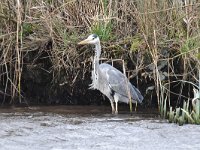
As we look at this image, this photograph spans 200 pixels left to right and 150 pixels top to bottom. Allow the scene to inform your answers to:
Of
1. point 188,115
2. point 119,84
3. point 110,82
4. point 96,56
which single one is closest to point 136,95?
point 119,84

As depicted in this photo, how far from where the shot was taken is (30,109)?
28.1ft

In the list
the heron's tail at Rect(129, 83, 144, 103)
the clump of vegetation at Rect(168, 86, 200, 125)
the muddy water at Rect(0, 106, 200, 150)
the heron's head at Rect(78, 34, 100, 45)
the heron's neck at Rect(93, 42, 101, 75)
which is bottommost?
the muddy water at Rect(0, 106, 200, 150)

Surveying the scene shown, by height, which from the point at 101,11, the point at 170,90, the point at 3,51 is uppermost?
the point at 101,11

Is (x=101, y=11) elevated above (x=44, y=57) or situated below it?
above

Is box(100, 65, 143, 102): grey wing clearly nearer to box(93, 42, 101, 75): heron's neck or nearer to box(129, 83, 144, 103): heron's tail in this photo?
box(129, 83, 144, 103): heron's tail

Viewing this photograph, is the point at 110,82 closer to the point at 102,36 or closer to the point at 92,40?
the point at 102,36

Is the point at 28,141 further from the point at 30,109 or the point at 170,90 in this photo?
the point at 170,90

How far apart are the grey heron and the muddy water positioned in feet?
1.00

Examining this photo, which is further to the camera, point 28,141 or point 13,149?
point 28,141

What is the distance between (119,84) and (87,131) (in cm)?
189

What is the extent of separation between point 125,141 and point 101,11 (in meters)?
2.88

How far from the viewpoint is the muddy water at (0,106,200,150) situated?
6.33 metres

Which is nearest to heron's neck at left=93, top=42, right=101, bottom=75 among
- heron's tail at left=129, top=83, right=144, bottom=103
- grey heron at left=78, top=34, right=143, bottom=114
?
grey heron at left=78, top=34, right=143, bottom=114

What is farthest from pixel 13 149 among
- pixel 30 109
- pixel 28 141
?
pixel 30 109
